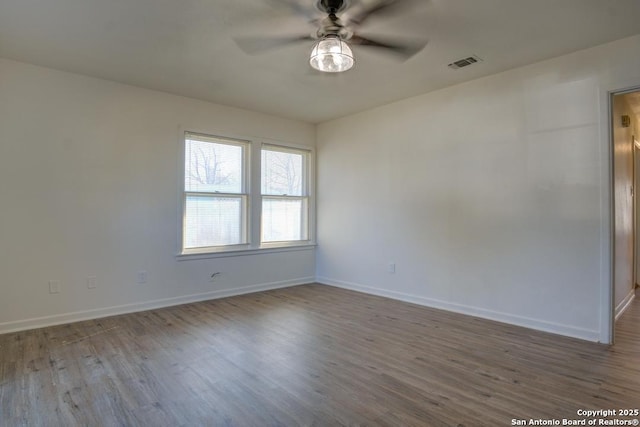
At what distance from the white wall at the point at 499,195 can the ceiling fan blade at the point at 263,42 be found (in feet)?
6.93

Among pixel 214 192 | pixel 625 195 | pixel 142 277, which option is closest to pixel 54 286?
pixel 142 277

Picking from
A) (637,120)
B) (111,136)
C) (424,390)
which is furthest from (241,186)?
(637,120)

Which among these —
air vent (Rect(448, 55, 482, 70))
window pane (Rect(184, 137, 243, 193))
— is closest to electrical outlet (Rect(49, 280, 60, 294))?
window pane (Rect(184, 137, 243, 193))

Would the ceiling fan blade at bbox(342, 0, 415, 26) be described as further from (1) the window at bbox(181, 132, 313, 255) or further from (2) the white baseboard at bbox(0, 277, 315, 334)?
(2) the white baseboard at bbox(0, 277, 315, 334)

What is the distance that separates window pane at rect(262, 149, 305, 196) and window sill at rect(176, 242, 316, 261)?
83cm

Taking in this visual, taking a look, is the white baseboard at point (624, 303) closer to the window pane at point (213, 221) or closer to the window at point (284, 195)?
the window at point (284, 195)

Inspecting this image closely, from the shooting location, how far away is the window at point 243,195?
4.60 metres

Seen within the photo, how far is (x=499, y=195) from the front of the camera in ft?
12.2

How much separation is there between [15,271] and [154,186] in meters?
1.55

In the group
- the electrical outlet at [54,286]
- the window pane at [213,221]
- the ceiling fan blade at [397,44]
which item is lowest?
the electrical outlet at [54,286]

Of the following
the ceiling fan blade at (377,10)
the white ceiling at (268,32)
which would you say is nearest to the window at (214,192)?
the white ceiling at (268,32)

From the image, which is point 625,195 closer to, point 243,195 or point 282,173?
point 282,173

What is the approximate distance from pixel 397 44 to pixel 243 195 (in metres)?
2.92

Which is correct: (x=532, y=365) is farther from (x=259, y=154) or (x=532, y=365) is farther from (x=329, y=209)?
(x=259, y=154)
